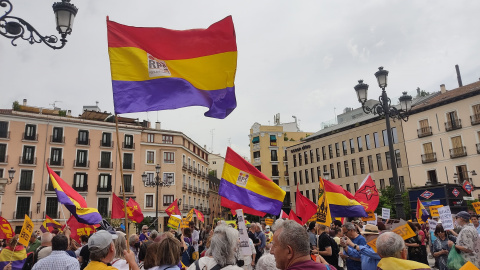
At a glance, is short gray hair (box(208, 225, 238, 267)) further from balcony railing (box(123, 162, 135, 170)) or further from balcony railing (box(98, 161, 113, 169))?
balcony railing (box(123, 162, 135, 170))

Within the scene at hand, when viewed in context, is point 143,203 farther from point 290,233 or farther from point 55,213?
point 290,233

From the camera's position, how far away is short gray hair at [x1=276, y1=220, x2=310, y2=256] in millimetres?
2777

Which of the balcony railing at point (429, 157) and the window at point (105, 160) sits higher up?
the window at point (105, 160)

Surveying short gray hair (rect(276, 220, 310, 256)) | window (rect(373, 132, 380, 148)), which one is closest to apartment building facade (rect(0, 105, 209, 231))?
window (rect(373, 132, 380, 148))

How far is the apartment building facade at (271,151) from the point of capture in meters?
68.6

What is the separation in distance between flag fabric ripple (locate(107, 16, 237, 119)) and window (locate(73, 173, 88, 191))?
45789 millimetres

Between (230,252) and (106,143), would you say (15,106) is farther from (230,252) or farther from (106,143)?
(230,252)

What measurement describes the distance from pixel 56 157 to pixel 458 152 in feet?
159

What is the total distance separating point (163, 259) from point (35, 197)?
152 ft

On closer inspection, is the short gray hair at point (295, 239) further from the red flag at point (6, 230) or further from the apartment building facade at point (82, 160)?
the apartment building facade at point (82, 160)

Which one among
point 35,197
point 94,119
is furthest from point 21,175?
point 94,119

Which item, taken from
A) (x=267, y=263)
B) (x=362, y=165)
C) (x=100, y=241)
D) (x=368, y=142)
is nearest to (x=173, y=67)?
(x=100, y=241)

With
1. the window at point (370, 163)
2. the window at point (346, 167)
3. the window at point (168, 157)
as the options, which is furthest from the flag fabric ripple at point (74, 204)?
the window at point (346, 167)

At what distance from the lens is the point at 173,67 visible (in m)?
5.88
